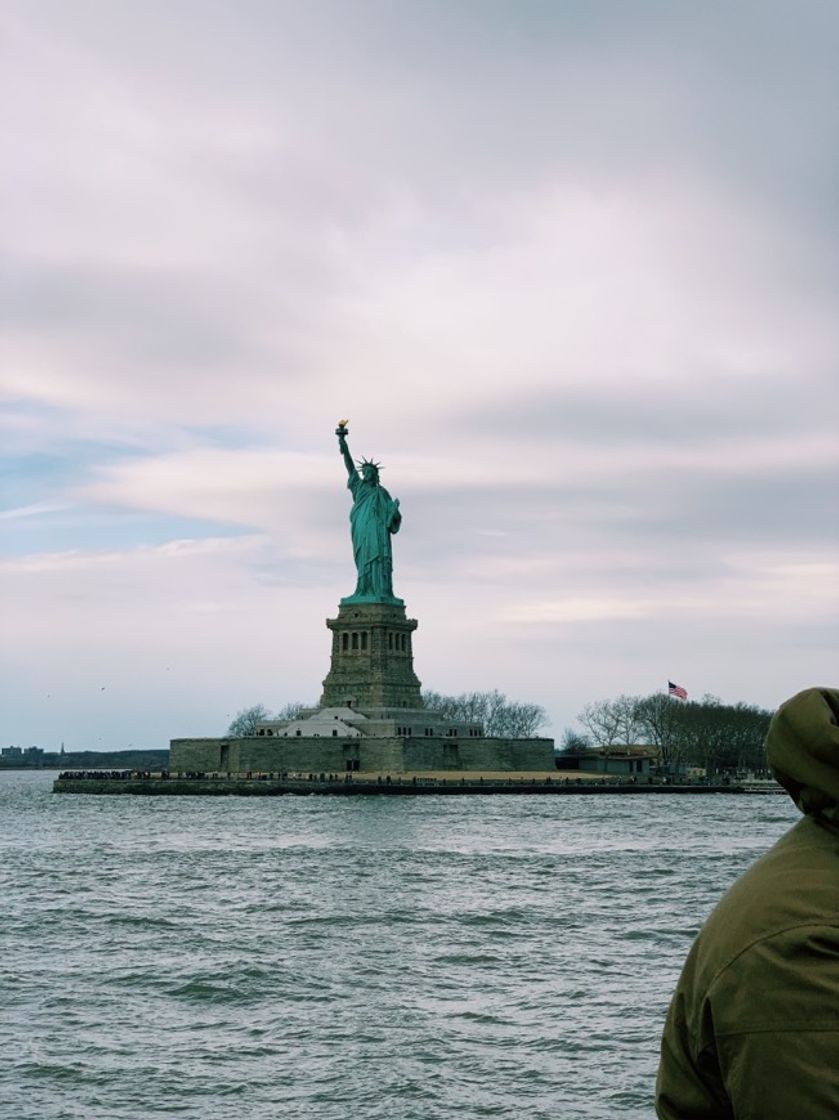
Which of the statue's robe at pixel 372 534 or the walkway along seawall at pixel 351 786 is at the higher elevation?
the statue's robe at pixel 372 534

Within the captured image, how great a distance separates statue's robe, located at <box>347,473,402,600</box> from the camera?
357 feet

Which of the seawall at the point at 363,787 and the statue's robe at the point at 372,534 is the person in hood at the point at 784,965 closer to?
the seawall at the point at 363,787

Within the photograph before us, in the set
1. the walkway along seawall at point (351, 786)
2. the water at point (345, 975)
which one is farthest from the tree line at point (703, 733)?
the water at point (345, 975)

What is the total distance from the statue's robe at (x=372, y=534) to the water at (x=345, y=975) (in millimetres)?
50606

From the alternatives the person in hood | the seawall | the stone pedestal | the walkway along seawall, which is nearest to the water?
the person in hood

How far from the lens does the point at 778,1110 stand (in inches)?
131

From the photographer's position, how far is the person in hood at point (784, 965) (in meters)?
3.27

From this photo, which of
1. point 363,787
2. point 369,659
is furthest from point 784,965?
point 369,659

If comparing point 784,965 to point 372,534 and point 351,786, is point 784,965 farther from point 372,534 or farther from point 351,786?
point 372,534

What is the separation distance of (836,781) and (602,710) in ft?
531

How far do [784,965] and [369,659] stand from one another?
10380 cm

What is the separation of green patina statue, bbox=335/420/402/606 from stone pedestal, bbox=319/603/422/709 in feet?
4.01

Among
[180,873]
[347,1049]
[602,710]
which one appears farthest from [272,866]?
[602,710]

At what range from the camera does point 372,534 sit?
109 metres
